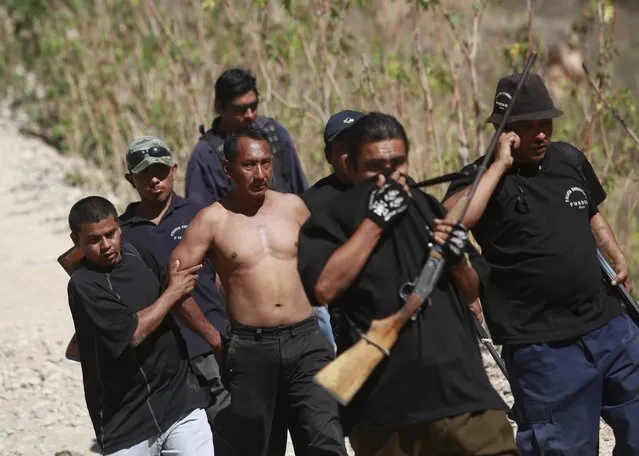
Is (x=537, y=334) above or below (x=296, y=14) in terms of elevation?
below

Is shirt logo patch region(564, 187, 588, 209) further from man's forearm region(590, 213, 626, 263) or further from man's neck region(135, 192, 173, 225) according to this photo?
man's neck region(135, 192, 173, 225)

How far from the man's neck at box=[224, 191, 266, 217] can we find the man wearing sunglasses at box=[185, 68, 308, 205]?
1.30 metres

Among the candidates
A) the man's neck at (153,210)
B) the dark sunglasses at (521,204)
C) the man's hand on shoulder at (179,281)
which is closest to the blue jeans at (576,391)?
the dark sunglasses at (521,204)

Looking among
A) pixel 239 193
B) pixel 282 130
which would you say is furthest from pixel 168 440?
pixel 282 130

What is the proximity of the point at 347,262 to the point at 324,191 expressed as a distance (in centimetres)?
160

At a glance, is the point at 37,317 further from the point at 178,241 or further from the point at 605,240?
the point at 605,240

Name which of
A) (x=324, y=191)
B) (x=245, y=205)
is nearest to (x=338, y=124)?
(x=324, y=191)

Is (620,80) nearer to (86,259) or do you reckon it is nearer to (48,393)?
(48,393)

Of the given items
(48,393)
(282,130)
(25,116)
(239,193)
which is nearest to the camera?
(239,193)

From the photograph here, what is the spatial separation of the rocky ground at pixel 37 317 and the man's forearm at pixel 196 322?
5.19 ft

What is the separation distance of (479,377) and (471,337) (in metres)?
0.14

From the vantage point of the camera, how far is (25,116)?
1459 centimetres

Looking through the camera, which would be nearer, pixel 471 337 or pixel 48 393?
pixel 471 337

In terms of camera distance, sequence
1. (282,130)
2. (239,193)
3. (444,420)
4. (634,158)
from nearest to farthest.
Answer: (444,420), (239,193), (282,130), (634,158)
